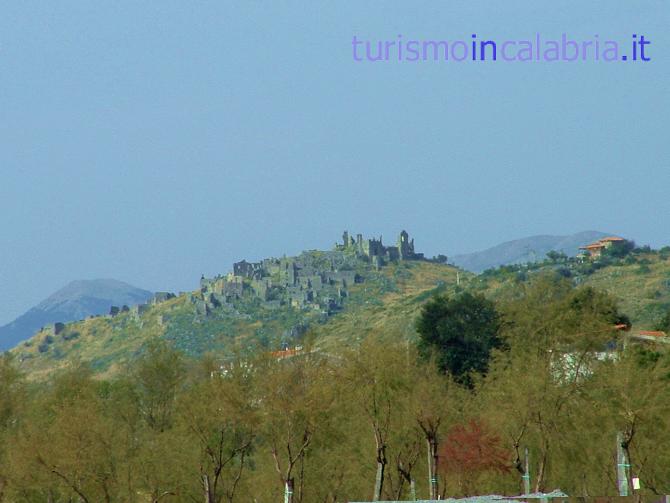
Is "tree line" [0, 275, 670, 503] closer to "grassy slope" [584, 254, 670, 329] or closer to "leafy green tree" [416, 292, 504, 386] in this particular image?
"leafy green tree" [416, 292, 504, 386]

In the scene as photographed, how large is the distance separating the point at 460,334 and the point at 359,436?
34025mm

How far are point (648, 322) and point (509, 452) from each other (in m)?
82.3

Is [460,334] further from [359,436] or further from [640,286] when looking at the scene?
[640,286]

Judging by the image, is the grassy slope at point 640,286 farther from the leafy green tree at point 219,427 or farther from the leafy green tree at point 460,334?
the leafy green tree at point 219,427

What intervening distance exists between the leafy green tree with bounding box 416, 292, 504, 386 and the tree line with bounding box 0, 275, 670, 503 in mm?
23282

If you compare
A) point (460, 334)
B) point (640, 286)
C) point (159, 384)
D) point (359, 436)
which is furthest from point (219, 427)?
point (640, 286)

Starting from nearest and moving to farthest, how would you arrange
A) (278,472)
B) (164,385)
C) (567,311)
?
1. (278,472)
2. (164,385)
3. (567,311)

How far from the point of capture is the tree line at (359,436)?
216 ft

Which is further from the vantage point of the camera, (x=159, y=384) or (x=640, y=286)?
(x=640, y=286)

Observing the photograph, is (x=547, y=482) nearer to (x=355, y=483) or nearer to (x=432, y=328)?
(x=355, y=483)

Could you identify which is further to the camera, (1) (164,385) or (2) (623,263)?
(2) (623,263)

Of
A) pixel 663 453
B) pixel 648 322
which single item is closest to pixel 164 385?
pixel 663 453

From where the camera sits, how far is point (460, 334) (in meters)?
105

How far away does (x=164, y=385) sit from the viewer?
86.6m
